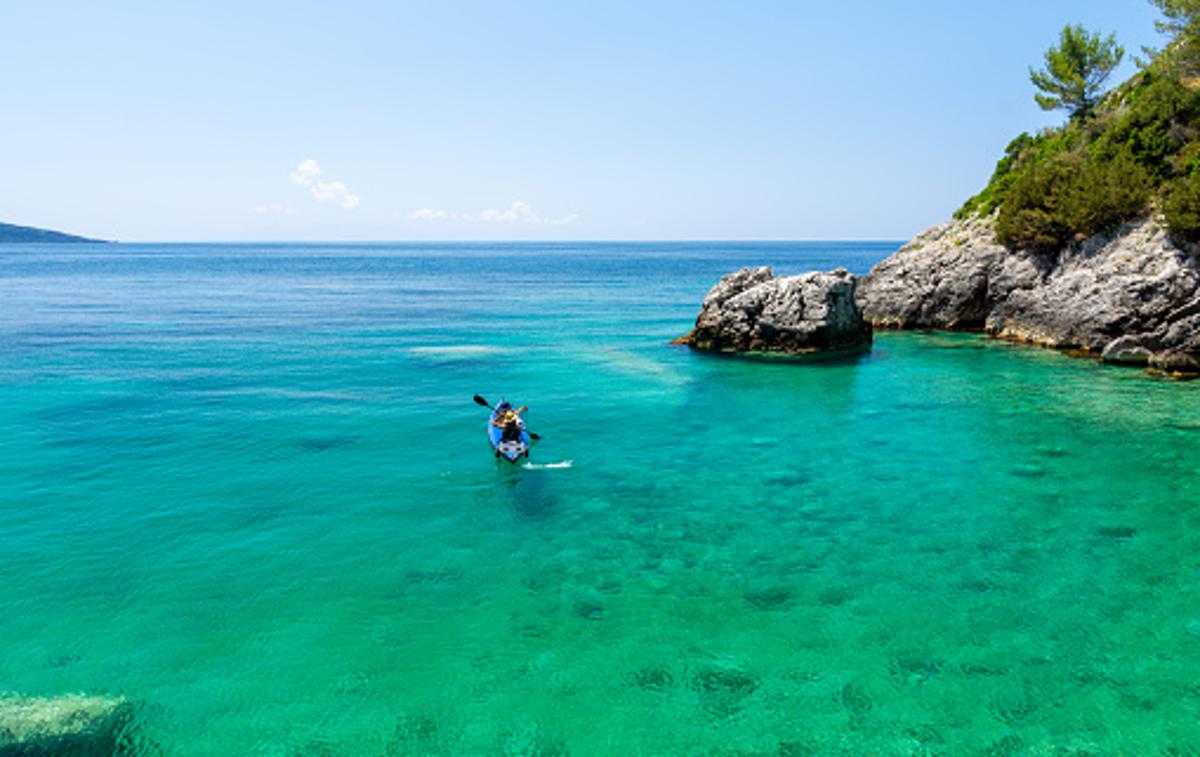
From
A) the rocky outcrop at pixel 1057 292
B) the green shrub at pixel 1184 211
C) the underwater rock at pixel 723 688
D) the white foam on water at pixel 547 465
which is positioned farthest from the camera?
the rocky outcrop at pixel 1057 292

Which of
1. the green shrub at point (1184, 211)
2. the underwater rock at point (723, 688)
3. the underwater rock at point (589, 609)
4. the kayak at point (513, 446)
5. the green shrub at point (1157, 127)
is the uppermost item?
the green shrub at point (1157, 127)

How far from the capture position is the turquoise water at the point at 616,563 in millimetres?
13141

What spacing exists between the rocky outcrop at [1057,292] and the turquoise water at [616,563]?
311 cm

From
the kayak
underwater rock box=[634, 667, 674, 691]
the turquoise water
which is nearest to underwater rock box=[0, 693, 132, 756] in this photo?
the turquoise water

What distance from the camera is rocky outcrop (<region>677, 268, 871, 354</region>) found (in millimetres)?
46656

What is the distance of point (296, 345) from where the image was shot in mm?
52656

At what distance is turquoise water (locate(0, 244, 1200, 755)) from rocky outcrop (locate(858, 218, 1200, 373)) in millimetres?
3107

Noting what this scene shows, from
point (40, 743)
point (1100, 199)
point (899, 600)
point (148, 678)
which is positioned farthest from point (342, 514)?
point (1100, 199)

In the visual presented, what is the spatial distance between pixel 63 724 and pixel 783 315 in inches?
1656

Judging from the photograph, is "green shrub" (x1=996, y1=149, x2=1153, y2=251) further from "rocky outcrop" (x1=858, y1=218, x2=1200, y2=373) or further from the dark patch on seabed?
the dark patch on seabed

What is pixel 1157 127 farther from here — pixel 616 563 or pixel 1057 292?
pixel 616 563

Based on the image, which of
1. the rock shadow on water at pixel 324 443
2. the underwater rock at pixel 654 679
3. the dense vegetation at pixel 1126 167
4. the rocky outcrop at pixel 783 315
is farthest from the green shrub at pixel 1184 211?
the rock shadow on water at pixel 324 443

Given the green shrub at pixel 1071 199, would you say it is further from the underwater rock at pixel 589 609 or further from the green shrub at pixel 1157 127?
the underwater rock at pixel 589 609

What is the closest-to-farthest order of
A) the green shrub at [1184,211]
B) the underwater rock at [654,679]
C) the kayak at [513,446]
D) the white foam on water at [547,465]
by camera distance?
the underwater rock at [654,679]
the kayak at [513,446]
the white foam on water at [547,465]
the green shrub at [1184,211]
